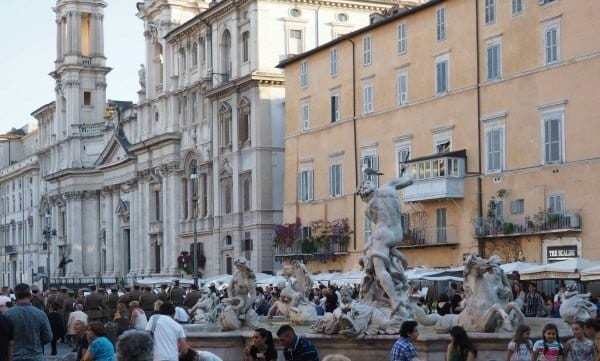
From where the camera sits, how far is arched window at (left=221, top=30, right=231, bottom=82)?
6719 centimetres

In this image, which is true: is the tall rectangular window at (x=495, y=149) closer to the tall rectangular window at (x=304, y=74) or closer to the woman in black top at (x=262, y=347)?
the tall rectangular window at (x=304, y=74)

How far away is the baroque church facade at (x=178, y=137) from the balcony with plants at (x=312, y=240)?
11.7ft

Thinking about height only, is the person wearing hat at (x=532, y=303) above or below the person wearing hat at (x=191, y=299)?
above

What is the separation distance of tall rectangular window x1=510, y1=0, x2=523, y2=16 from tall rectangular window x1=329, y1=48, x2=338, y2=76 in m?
13.1

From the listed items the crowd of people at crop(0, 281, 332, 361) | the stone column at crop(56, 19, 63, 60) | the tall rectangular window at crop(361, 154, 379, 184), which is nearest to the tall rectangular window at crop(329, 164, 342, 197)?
the tall rectangular window at crop(361, 154, 379, 184)

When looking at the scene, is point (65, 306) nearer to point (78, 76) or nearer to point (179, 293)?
point (179, 293)

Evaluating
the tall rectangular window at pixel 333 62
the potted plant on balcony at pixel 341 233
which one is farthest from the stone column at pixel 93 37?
the potted plant on balcony at pixel 341 233

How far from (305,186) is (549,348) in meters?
44.2

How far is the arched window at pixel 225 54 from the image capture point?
67.2m

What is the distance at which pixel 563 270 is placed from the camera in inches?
1259

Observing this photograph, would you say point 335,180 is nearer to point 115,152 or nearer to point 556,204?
point 556,204

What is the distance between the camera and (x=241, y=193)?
6475 cm

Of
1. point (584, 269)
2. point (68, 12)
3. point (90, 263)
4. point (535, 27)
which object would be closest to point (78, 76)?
point (68, 12)

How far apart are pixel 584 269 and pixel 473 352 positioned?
18.2 m
